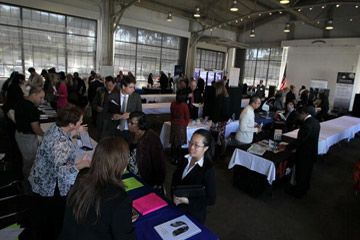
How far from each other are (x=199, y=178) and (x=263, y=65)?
16.5 meters

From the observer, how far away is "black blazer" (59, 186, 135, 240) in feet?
3.78

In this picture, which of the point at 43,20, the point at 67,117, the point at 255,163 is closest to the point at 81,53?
the point at 43,20

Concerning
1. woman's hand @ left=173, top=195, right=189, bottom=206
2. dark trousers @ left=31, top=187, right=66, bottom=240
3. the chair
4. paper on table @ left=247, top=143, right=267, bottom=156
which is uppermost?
woman's hand @ left=173, top=195, right=189, bottom=206

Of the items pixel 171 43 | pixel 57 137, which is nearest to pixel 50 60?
pixel 171 43

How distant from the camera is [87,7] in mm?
10625

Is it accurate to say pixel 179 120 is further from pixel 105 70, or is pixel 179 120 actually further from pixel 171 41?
pixel 171 41

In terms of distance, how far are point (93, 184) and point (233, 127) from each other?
4.77 metres

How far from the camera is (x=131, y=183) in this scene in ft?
7.09

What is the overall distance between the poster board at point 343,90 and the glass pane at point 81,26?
12.0 metres

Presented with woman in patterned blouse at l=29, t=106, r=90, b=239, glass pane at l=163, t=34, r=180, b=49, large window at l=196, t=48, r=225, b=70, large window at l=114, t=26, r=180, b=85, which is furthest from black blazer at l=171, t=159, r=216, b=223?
large window at l=196, t=48, r=225, b=70

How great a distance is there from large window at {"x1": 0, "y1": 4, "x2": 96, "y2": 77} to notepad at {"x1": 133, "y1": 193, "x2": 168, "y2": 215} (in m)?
10.1

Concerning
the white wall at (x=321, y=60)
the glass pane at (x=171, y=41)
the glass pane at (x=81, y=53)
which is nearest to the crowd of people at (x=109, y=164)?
the glass pane at (x=81, y=53)

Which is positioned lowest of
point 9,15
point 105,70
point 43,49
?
point 105,70

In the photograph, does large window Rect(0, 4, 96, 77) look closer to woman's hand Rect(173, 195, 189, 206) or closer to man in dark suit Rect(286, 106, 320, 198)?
man in dark suit Rect(286, 106, 320, 198)
